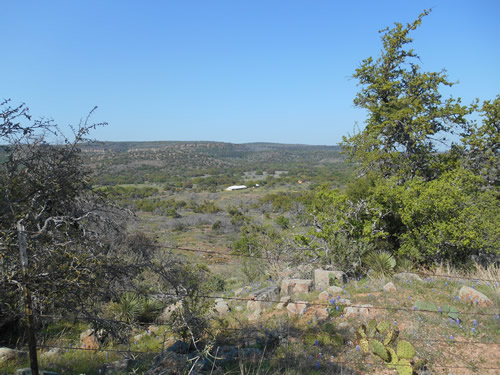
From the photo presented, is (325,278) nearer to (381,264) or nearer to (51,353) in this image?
(381,264)

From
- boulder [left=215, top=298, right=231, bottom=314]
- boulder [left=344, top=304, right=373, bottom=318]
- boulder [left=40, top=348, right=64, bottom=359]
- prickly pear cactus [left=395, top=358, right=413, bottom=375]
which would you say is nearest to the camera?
prickly pear cactus [left=395, top=358, right=413, bottom=375]

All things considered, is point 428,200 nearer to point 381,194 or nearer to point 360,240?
point 381,194

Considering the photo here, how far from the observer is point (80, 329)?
702cm

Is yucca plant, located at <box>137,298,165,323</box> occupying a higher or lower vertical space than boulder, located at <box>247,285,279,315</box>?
lower

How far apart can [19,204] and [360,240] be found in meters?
6.97

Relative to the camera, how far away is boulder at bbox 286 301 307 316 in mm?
5807

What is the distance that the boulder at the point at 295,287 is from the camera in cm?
690

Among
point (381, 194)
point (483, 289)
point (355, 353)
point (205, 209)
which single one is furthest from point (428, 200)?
point (205, 209)

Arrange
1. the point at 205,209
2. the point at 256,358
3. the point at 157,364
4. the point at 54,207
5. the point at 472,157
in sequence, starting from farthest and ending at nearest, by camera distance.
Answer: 1. the point at 205,209
2. the point at 472,157
3. the point at 54,207
4. the point at 256,358
5. the point at 157,364

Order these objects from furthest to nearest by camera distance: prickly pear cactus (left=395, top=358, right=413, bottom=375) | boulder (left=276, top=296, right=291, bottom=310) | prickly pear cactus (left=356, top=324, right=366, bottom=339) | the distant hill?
the distant hill → boulder (left=276, top=296, right=291, bottom=310) → prickly pear cactus (left=356, top=324, right=366, bottom=339) → prickly pear cactus (left=395, top=358, right=413, bottom=375)

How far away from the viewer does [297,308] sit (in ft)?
19.4

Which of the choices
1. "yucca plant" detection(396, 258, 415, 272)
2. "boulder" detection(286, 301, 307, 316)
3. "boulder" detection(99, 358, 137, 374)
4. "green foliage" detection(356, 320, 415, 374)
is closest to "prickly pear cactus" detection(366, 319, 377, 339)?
"green foliage" detection(356, 320, 415, 374)

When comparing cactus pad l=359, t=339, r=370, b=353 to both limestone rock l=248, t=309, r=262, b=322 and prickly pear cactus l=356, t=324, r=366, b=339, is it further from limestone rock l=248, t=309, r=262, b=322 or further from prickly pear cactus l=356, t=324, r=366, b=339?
limestone rock l=248, t=309, r=262, b=322

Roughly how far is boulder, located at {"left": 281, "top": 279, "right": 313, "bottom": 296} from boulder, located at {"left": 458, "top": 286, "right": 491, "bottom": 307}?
Result: 2.58m
